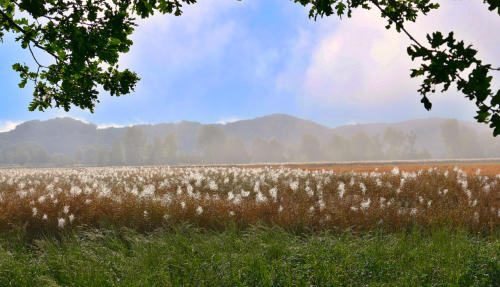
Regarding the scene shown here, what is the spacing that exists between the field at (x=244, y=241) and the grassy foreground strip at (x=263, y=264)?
2 centimetres

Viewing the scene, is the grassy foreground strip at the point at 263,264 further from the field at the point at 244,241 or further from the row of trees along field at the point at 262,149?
the row of trees along field at the point at 262,149

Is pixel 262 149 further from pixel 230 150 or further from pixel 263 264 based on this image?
pixel 263 264

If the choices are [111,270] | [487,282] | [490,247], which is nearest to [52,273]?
[111,270]

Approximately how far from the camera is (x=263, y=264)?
4926 millimetres

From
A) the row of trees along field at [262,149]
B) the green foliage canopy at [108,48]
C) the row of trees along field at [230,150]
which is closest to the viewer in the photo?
the green foliage canopy at [108,48]

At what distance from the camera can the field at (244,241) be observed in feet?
15.8

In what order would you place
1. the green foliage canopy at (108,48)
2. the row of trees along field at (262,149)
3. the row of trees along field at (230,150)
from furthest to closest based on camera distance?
Answer: 1. the row of trees along field at (262,149)
2. the row of trees along field at (230,150)
3. the green foliage canopy at (108,48)

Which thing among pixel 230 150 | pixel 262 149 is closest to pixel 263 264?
pixel 230 150

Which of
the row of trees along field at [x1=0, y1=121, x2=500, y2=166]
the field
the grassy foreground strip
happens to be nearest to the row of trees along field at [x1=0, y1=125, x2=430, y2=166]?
the row of trees along field at [x1=0, y1=121, x2=500, y2=166]

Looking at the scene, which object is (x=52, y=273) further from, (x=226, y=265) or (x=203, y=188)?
(x=203, y=188)

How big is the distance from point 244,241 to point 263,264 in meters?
1.62

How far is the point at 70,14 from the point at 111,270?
3960 mm

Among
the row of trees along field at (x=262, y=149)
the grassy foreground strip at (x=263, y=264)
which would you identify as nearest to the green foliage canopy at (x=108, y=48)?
the grassy foreground strip at (x=263, y=264)

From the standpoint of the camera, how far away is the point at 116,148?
346 ft
